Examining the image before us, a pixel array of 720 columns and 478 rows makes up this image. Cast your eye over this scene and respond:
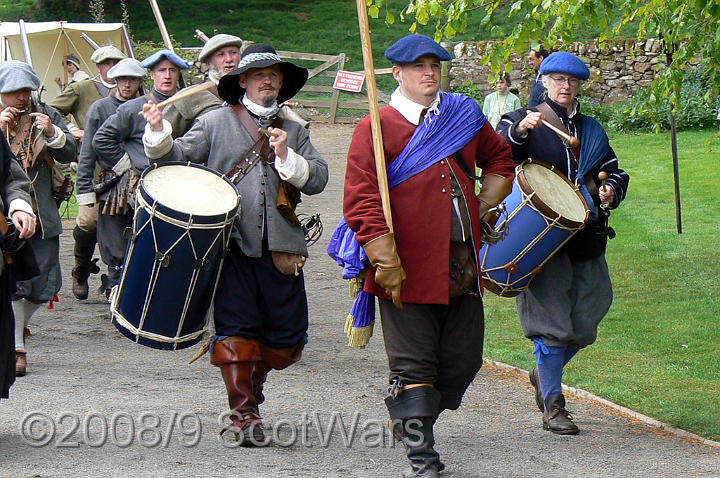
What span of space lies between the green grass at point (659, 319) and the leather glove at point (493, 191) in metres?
1.83

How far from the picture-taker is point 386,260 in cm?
477

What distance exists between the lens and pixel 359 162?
4.96 meters

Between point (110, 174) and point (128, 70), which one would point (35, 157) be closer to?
point (110, 174)

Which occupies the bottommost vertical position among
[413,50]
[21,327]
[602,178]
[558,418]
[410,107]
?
[21,327]

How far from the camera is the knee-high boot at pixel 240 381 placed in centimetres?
542

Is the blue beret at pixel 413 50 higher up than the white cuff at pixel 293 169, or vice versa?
the blue beret at pixel 413 50

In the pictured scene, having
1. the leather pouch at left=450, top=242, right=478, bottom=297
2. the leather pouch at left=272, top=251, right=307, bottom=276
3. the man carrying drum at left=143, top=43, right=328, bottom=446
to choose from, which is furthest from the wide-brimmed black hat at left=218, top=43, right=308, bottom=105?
the leather pouch at left=450, top=242, right=478, bottom=297

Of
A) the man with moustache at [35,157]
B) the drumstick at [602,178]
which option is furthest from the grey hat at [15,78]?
the drumstick at [602,178]

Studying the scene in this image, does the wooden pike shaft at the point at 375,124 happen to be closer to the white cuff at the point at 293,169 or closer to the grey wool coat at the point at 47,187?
the white cuff at the point at 293,169

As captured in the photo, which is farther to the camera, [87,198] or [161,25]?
[87,198]

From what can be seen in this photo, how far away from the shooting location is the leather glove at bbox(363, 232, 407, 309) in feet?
15.7

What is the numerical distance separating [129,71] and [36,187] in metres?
1.38

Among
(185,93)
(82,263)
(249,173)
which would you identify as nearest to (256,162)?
(249,173)

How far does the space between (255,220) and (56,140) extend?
2.37 metres
